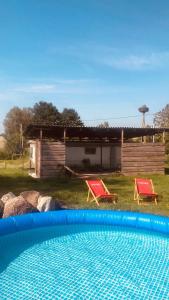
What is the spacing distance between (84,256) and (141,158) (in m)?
16.6

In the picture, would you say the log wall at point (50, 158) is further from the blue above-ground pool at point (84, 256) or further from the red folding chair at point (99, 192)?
the blue above-ground pool at point (84, 256)

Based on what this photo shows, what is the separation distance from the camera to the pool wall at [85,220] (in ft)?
29.1

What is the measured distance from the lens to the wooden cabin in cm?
2180

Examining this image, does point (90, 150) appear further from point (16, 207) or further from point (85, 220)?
point (16, 207)

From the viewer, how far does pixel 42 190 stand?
50.4 feet

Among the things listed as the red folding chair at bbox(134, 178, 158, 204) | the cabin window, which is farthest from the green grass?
the cabin window

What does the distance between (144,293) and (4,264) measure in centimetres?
323

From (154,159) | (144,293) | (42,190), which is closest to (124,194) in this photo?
(42,190)

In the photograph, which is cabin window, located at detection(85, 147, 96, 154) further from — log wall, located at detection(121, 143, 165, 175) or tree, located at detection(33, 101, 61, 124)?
tree, located at detection(33, 101, 61, 124)

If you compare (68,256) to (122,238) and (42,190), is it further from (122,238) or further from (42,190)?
(42,190)

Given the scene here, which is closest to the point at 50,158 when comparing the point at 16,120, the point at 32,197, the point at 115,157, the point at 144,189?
the point at 115,157

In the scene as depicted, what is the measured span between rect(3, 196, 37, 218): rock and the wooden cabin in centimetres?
1115

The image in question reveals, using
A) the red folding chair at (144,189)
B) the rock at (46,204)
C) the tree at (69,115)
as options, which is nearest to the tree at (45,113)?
the tree at (69,115)

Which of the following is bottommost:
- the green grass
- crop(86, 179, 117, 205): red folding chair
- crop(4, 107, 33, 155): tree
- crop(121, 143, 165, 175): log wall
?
the green grass
